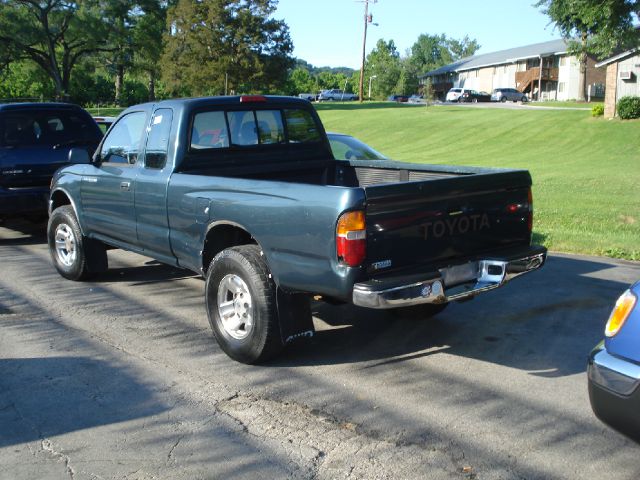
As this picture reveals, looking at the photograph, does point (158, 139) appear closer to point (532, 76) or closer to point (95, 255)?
point (95, 255)

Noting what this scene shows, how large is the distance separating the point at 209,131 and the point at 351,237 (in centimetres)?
247

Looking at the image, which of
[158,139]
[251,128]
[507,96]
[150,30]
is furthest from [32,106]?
[507,96]

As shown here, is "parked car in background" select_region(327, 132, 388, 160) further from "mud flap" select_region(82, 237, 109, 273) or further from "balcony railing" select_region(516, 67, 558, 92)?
"balcony railing" select_region(516, 67, 558, 92)

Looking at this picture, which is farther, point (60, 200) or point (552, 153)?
point (552, 153)

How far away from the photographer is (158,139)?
6383 mm

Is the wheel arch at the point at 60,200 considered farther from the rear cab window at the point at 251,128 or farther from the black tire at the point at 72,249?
the rear cab window at the point at 251,128

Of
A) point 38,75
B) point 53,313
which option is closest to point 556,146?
point 53,313

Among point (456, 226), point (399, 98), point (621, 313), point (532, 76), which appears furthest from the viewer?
point (399, 98)

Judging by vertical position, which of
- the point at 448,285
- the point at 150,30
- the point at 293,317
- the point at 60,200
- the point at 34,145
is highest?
the point at 150,30

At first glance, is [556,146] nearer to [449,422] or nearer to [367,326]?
[367,326]

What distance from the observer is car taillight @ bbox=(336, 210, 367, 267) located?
4.42 m

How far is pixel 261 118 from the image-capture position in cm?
673

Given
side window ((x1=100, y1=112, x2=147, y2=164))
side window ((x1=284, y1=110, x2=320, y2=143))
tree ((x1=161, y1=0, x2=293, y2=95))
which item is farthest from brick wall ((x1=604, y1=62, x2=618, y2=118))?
side window ((x1=100, y1=112, x2=147, y2=164))

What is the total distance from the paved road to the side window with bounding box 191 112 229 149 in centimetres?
159
